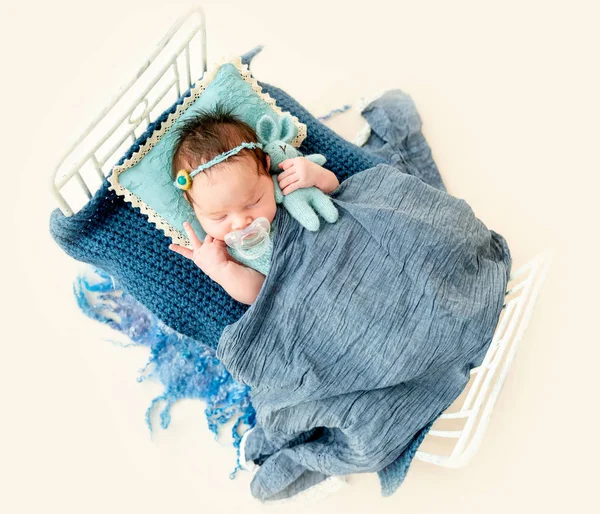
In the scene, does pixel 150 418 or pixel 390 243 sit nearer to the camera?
pixel 390 243

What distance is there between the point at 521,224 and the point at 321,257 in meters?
0.86

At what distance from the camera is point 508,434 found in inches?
60.5

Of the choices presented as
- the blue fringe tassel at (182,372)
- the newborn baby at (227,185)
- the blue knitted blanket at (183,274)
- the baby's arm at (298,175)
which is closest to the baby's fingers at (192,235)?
the newborn baby at (227,185)

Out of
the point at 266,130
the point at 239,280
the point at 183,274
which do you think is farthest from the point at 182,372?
the point at 266,130

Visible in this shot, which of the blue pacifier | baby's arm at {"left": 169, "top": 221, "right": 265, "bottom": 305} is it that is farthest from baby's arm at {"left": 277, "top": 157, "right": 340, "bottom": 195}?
baby's arm at {"left": 169, "top": 221, "right": 265, "bottom": 305}

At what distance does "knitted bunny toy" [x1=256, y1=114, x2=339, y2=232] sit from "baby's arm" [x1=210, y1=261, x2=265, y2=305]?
17 centimetres

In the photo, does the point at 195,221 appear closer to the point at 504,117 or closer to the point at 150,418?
the point at 150,418

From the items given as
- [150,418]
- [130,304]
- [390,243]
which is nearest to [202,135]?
Answer: [390,243]

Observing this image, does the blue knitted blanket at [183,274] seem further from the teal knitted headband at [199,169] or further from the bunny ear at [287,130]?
the teal knitted headband at [199,169]

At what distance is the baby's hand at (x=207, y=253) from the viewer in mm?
1135

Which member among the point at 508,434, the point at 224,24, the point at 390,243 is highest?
the point at 224,24

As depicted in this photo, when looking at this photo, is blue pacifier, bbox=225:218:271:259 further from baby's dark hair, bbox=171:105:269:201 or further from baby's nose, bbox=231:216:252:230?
baby's dark hair, bbox=171:105:269:201

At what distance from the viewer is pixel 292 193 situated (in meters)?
1.15

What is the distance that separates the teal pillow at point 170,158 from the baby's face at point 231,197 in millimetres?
96
